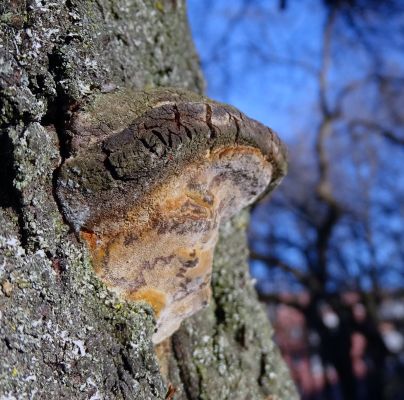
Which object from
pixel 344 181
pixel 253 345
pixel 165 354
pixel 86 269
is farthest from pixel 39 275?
pixel 344 181

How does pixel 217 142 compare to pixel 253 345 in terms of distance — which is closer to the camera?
pixel 217 142

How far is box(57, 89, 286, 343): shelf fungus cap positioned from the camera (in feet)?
2.16

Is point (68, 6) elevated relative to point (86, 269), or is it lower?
elevated

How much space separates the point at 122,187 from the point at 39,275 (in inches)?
5.2

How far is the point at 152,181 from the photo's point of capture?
2.22 feet

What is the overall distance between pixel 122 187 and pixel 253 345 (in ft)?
1.60

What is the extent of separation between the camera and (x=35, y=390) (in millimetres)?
610

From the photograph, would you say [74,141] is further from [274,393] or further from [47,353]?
[274,393]

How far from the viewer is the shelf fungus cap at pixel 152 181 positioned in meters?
0.66

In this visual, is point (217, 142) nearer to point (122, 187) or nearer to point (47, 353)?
point (122, 187)

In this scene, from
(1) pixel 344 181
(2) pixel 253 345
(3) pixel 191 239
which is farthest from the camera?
(1) pixel 344 181

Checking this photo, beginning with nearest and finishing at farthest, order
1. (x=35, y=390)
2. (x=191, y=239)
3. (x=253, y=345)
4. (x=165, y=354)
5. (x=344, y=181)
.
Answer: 1. (x=35, y=390)
2. (x=191, y=239)
3. (x=165, y=354)
4. (x=253, y=345)
5. (x=344, y=181)

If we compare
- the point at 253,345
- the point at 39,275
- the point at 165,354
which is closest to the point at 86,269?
the point at 39,275

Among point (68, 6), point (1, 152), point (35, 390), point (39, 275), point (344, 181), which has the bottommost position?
point (35, 390)
